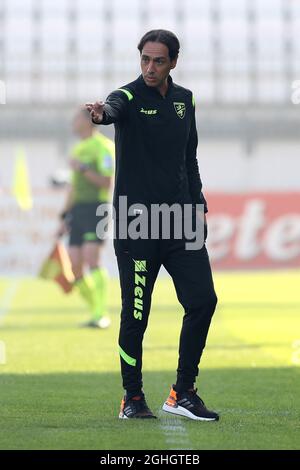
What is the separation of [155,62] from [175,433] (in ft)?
6.01

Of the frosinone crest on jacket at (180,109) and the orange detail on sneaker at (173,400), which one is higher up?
the frosinone crest on jacket at (180,109)

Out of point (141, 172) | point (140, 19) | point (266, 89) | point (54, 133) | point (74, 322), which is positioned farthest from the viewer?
point (140, 19)

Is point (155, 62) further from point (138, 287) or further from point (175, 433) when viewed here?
point (175, 433)

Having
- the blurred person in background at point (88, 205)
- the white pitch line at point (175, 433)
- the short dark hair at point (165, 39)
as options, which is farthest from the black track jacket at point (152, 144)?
the blurred person in background at point (88, 205)

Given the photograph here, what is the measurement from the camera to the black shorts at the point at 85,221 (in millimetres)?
13488

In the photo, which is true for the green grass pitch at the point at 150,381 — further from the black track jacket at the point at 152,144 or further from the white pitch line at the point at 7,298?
the black track jacket at the point at 152,144

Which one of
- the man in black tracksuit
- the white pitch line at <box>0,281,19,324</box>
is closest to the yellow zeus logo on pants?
the man in black tracksuit

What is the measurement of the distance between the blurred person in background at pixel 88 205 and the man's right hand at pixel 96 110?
7.61 m

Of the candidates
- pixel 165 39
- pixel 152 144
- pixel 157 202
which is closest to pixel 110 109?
Result: pixel 152 144

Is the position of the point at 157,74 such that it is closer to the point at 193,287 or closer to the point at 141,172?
the point at 141,172

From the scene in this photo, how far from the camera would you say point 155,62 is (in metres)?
6.07
